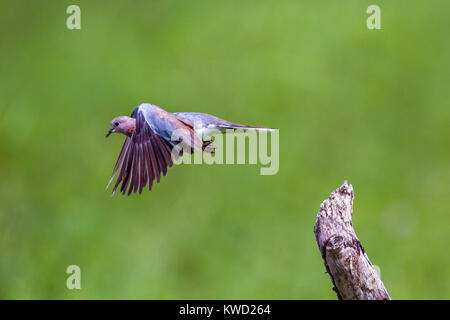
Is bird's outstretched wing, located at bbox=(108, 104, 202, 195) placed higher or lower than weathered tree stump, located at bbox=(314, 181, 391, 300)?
higher

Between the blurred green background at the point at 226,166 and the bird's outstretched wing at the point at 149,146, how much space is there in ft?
22.2

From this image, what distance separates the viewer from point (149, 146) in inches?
203

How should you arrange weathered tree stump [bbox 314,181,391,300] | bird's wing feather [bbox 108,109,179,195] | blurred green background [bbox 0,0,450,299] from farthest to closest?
blurred green background [bbox 0,0,450,299], bird's wing feather [bbox 108,109,179,195], weathered tree stump [bbox 314,181,391,300]

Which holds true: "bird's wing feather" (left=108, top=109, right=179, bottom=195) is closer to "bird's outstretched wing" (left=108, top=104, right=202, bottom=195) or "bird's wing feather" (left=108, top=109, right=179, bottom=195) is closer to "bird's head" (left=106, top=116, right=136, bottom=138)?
"bird's outstretched wing" (left=108, top=104, right=202, bottom=195)

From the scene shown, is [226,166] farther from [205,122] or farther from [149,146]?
[149,146]

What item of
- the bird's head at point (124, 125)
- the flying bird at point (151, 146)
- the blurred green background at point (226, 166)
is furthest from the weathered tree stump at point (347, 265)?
the blurred green background at point (226, 166)

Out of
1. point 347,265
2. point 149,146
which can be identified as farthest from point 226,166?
point 347,265

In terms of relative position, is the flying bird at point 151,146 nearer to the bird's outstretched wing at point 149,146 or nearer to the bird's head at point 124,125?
the bird's outstretched wing at point 149,146

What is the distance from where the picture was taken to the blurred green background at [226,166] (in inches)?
484

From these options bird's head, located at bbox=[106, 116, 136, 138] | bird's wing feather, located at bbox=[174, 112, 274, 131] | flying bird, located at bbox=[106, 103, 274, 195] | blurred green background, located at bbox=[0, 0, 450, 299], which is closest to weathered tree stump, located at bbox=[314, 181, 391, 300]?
flying bird, located at bbox=[106, 103, 274, 195]

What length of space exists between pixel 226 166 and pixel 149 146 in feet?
25.7

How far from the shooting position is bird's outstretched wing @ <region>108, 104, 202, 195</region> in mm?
5023

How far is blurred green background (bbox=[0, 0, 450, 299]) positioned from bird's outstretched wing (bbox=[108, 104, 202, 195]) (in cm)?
677

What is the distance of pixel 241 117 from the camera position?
13.6 meters
